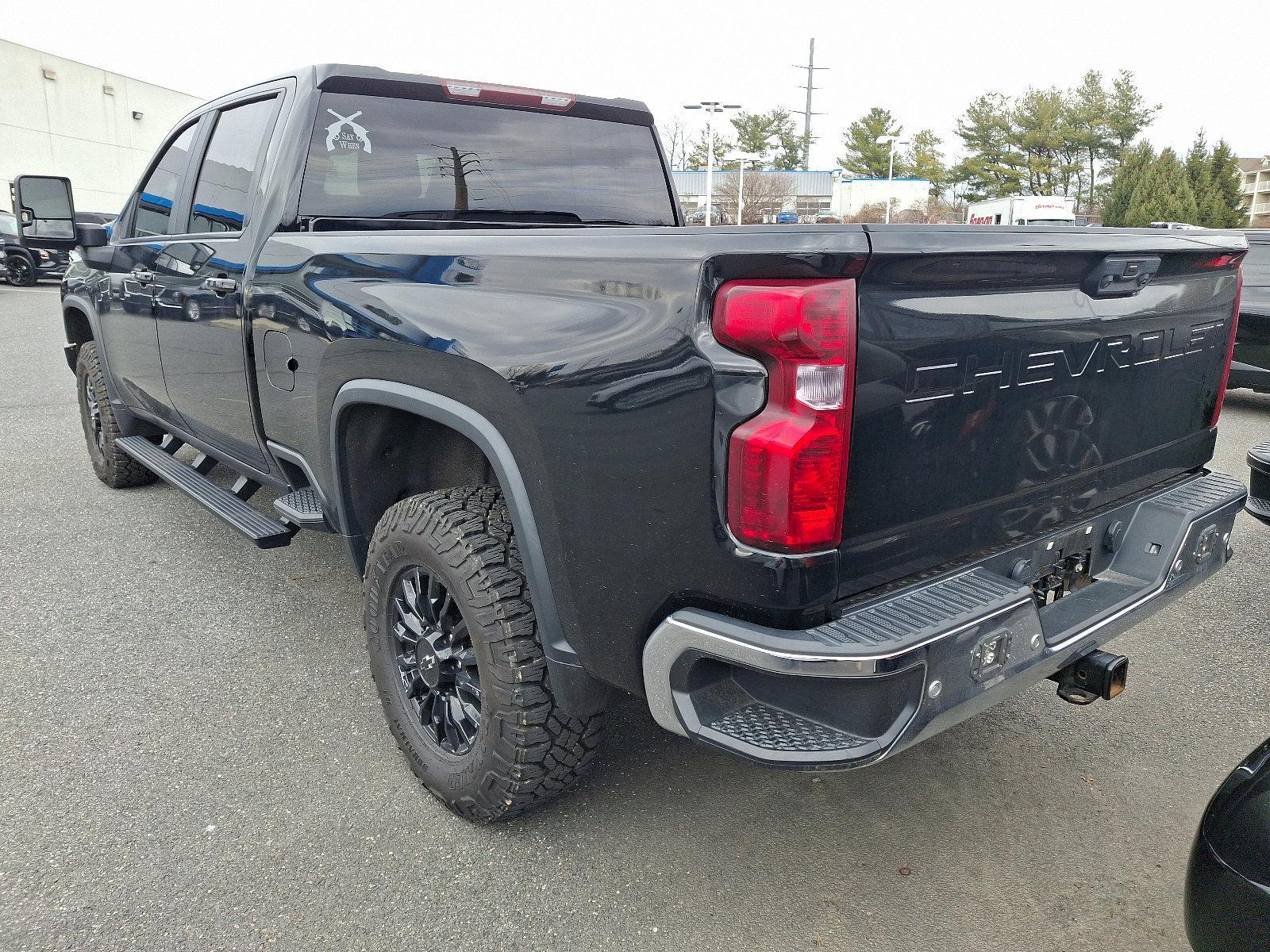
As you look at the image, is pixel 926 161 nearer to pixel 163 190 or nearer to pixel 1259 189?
pixel 1259 189

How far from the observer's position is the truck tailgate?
1781mm

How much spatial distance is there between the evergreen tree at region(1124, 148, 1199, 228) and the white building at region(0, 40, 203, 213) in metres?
34.7

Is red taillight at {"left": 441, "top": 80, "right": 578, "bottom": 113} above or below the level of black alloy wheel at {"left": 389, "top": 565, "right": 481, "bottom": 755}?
above

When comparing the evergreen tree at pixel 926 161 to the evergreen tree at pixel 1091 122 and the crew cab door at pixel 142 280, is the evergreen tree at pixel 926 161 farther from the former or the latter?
the crew cab door at pixel 142 280

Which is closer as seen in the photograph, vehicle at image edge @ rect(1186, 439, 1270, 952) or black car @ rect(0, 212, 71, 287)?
vehicle at image edge @ rect(1186, 439, 1270, 952)

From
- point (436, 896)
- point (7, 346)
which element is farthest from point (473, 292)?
point (7, 346)

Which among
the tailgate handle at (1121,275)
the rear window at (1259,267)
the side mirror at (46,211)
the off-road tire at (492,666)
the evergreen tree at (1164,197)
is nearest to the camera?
the tailgate handle at (1121,275)

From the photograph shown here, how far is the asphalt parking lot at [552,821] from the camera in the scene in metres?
2.19

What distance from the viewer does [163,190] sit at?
4.33m

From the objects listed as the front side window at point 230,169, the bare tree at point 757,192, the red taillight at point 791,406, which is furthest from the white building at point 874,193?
the red taillight at point 791,406

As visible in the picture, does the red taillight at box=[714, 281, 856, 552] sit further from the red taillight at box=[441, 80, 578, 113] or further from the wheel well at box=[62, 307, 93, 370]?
the wheel well at box=[62, 307, 93, 370]

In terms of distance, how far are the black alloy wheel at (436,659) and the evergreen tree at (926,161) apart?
64.7 metres

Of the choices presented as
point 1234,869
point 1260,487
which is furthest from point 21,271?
point 1234,869

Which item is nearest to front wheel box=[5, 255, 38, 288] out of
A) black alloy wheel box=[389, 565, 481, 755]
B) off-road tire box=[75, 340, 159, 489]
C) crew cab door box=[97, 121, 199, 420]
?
off-road tire box=[75, 340, 159, 489]
